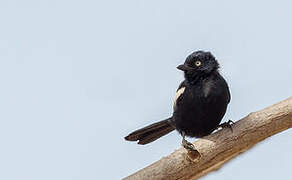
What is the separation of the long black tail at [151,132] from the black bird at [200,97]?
46cm

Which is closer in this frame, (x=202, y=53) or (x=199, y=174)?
(x=199, y=174)

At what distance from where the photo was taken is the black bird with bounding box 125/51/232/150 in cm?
559

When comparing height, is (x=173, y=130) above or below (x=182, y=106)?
below

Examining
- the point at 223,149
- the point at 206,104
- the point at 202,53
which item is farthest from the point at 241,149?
the point at 202,53

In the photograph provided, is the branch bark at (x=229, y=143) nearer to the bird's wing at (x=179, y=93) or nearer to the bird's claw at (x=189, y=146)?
the bird's claw at (x=189, y=146)

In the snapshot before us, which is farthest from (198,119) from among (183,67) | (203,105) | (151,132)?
(151,132)

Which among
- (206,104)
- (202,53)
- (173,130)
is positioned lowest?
(173,130)

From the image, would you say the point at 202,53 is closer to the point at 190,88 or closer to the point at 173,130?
the point at 190,88

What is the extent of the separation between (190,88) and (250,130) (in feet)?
3.99

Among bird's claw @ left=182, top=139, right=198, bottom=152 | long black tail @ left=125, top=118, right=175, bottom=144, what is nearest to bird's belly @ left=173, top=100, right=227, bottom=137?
long black tail @ left=125, top=118, right=175, bottom=144

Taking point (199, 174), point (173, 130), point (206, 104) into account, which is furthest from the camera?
point (173, 130)

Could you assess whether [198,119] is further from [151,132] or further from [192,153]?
[192,153]

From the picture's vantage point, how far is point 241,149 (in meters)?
4.69

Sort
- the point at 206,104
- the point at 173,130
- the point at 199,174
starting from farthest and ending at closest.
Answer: the point at 173,130
the point at 206,104
the point at 199,174
